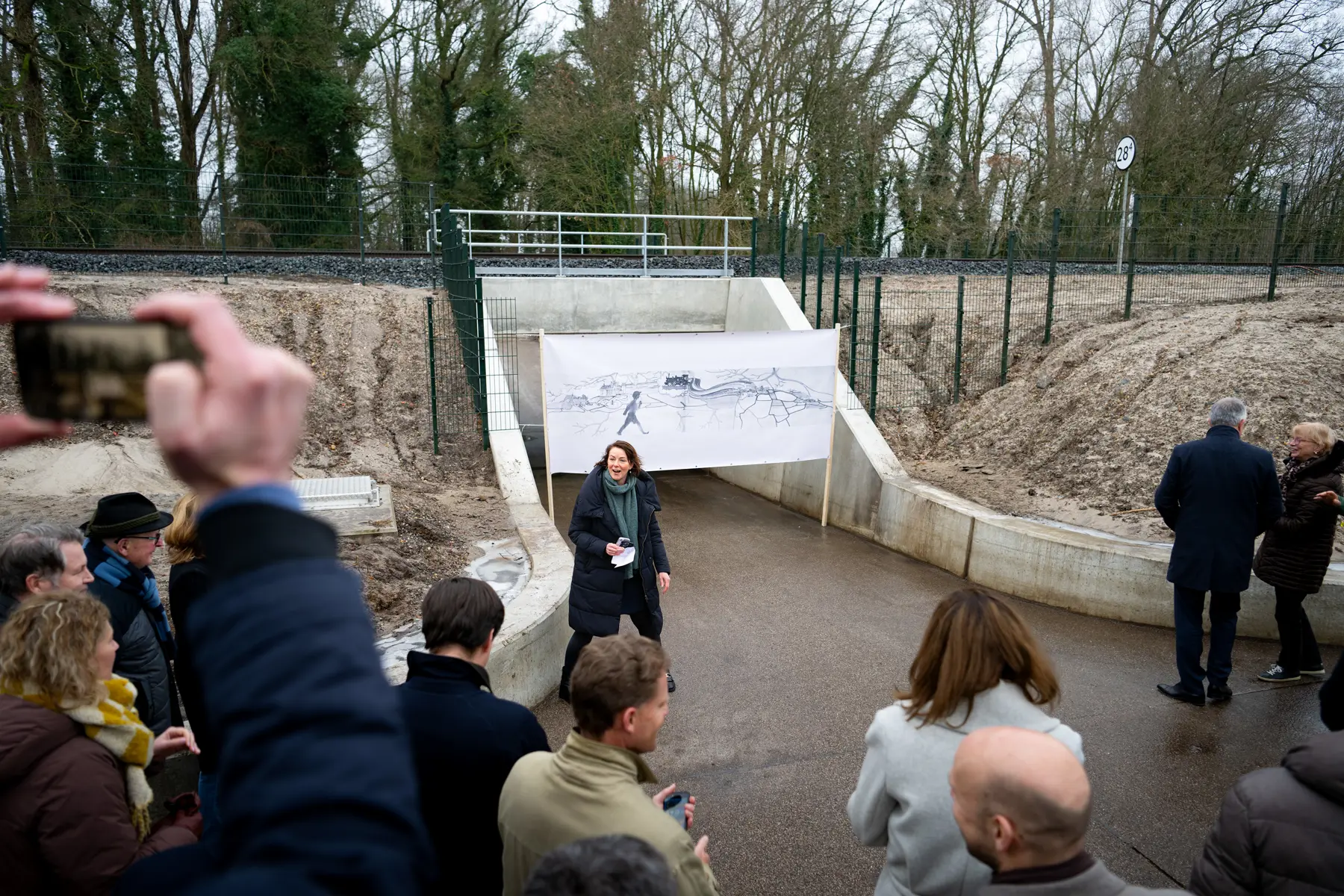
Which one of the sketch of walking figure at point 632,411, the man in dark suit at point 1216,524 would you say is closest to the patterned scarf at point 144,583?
the man in dark suit at point 1216,524

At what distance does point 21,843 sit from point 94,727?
298mm

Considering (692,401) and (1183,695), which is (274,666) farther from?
(692,401)

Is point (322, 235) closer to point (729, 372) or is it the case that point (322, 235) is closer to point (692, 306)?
point (692, 306)

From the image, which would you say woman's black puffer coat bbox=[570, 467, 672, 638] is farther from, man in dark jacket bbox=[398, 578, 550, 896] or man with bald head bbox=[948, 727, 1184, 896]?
man with bald head bbox=[948, 727, 1184, 896]

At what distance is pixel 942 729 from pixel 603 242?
71.4 ft

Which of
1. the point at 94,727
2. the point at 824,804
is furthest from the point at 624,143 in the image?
the point at 94,727

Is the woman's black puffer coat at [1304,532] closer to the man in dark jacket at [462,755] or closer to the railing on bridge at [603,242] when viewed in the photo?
the man in dark jacket at [462,755]

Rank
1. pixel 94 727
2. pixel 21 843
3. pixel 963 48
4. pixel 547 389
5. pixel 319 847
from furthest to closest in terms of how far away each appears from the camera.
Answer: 1. pixel 963 48
2. pixel 547 389
3. pixel 94 727
4. pixel 21 843
5. pixel 319 847

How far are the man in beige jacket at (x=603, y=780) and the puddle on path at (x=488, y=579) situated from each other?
7.91 feet

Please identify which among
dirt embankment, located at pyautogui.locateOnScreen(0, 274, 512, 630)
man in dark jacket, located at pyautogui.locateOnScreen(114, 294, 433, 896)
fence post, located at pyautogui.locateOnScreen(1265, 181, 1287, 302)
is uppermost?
fence post, located at pyautogui.locateOnScreen(1265, 181, 1287, 302)

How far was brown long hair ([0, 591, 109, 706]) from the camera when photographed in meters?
2.19

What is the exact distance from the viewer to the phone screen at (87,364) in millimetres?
870

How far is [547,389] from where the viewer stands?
880 centimetres

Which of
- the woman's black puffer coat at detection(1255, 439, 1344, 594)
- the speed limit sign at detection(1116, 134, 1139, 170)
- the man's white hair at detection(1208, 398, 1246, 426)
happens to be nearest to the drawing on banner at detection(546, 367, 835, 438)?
the man's white hair at detection(1208, 398, 1246, 426)
